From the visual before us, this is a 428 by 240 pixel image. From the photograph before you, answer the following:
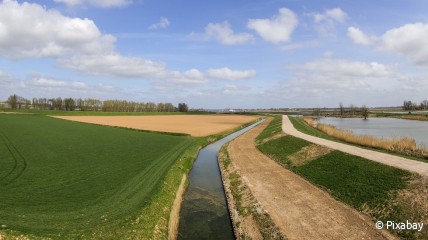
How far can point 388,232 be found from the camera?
15227 millimetres

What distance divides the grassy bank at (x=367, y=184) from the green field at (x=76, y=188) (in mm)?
12311

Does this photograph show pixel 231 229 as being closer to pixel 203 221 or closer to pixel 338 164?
pixel 203 221

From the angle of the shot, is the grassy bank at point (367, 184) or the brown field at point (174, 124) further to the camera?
the brown field at point (174, 124)

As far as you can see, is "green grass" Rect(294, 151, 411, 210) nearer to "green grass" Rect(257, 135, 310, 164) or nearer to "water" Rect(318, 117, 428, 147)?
"green grass" Rect(257, 135, 310, 164)

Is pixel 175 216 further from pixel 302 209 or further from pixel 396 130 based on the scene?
pixel 396 130

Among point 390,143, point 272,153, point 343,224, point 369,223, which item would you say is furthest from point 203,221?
point 390,143

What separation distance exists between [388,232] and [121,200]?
14.4 meters
